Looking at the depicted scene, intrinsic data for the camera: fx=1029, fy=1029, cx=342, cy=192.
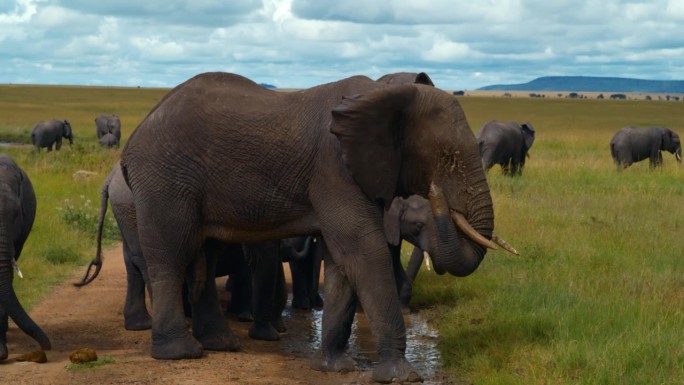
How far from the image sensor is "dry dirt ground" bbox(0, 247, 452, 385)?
7008mm

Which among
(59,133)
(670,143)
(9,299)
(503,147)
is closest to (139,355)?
(9,299)

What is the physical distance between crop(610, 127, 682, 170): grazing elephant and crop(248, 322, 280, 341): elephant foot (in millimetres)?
17941

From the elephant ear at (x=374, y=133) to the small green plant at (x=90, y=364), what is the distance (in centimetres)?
225

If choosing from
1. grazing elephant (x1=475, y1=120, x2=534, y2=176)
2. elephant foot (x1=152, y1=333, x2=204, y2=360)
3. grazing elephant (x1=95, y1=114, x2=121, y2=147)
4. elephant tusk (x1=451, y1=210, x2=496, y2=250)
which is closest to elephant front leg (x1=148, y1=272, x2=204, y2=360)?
elephant foot (x1=152, y1=333, x2=204, y2=360)

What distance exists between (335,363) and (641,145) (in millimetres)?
19951

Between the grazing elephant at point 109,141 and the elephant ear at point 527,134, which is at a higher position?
the elephant ear at point 527,134

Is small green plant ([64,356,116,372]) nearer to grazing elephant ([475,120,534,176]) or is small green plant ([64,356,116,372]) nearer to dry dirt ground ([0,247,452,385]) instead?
dry dirt ground ([0,247,452,385])

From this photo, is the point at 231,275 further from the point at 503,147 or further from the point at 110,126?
the point at 110,126

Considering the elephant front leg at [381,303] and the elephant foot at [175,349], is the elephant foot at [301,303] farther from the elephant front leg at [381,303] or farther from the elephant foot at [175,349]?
the elephant front leg at [381,303]

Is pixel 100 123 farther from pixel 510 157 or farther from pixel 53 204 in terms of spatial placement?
pixel 53 204

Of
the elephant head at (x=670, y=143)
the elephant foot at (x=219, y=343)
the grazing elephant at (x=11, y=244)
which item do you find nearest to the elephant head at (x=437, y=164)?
the elephant foot at (x=219, y=343)

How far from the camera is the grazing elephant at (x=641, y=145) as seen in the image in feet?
83.3

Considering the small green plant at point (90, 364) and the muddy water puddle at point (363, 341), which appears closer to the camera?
the small green plant at point (90, 364)

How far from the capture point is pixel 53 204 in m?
16.2
